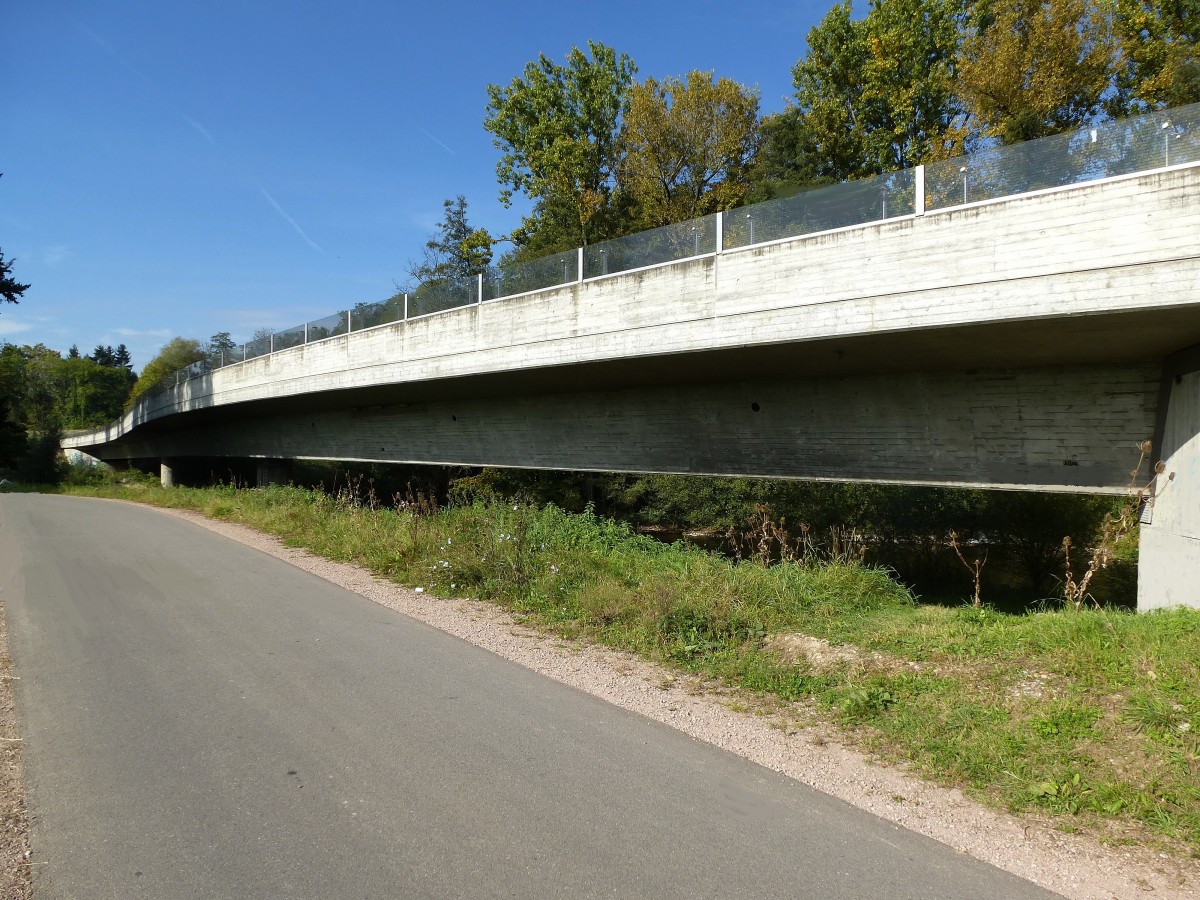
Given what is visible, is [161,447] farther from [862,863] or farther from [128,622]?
[862,863]

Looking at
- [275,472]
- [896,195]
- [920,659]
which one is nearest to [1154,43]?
[896,195]

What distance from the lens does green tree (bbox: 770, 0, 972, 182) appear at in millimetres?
23281

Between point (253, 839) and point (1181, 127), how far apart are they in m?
9.28

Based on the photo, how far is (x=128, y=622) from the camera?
7219 millimetres

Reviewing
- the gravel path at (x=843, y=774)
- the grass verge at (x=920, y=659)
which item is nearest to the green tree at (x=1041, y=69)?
the grass verge at (x=920, y=659)

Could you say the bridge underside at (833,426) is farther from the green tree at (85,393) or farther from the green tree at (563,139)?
the green tree at (85,393)

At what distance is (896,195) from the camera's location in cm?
890

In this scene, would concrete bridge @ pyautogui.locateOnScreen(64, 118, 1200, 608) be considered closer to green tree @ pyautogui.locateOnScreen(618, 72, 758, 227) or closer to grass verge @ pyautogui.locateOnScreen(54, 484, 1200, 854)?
grass verge @ pyautogui.locateOnScreen(54, 484, 1200, 854)

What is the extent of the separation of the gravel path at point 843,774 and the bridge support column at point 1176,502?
513 cm

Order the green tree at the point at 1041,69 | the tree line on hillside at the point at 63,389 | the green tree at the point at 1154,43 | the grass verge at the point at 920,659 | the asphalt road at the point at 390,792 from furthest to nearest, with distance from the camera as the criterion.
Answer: the tree line on hillside at the point at 63,389 < the green tree at the point at 1041,69 < the green tree at the point at 1154,43 < the grass verge at the point at 920,659 < the asphalt road at the point at 390,792

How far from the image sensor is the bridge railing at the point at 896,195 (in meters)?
7.29

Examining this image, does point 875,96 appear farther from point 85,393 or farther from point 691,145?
point 85,393

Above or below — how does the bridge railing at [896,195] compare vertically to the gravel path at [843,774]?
above

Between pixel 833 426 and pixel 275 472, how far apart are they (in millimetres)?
23029
